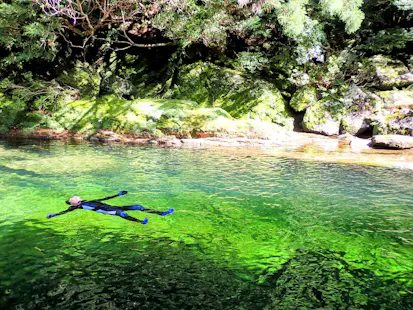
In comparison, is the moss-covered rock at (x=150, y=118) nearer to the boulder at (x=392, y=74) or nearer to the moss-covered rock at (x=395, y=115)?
the moss-covered rock at (x=395, y=115)

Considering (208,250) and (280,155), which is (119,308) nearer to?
(208,250)

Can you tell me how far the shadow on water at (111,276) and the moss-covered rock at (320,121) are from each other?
13.7m

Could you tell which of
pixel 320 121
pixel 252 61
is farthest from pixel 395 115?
pixel 252 61

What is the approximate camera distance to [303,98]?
18.9 meters

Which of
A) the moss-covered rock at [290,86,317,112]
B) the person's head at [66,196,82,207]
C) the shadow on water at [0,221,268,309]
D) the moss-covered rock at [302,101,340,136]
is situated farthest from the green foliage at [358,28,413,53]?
the shadow on water at [0,221,268,309]

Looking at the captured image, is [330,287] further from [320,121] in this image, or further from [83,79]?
[83,79]

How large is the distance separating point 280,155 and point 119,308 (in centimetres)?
1031

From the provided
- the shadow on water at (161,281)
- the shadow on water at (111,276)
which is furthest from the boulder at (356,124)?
the shadow on water at (111,276)

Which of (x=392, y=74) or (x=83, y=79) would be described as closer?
(x=392, y=74)

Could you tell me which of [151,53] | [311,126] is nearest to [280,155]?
[311,126]

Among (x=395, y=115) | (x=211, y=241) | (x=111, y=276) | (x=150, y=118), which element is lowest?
(x=111, y=276)

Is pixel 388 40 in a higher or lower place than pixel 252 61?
higher

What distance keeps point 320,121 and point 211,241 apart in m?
13.5

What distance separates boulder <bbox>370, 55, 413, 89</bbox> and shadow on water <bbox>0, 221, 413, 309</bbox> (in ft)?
50.7
